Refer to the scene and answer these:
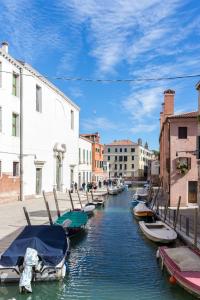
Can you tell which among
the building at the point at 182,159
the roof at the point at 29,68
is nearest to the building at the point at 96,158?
the roof at the point at 29,68

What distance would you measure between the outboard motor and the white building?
42.8 meters

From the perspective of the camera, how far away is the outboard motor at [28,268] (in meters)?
11.3

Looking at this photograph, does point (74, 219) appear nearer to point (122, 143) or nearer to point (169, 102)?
point (169, 102)

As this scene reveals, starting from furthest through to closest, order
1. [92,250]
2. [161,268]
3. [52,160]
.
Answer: [52,160] → [92,250] → [161,268]

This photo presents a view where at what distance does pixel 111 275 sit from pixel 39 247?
2.59m

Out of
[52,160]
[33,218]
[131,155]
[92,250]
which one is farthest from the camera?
[131,155]

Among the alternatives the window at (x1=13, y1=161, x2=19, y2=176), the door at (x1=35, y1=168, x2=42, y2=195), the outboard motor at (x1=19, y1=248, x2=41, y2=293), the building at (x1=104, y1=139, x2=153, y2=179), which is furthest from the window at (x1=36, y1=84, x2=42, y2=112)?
the building at (x1=104, y1=139, x2=153, y2=179)

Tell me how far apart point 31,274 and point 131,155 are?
93535 millimetres

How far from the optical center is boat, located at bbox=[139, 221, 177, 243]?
1753 cm

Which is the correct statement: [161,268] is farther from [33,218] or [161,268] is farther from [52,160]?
[52,160]

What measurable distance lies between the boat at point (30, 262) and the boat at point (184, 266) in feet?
10.5

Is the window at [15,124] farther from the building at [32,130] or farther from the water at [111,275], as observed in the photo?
A: the water at [111,275]

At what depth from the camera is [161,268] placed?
544 inches

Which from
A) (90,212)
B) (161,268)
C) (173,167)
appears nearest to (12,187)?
(90,212)
